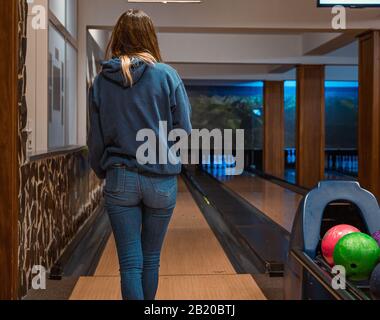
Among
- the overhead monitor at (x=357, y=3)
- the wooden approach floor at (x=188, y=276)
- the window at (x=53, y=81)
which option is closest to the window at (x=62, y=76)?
the window at (x=53, y=81)

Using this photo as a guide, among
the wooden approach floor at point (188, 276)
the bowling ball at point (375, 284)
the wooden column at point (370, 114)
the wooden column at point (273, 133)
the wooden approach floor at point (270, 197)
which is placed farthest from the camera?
the wooden column at point (273, 133)

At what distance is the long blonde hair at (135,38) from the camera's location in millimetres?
2146

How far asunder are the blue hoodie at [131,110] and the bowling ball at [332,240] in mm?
906

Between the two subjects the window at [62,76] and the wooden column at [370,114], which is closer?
the window at [62,76]

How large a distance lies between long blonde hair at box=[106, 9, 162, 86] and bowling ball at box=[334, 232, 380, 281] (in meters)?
1.09

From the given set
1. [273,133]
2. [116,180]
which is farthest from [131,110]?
[273,133]

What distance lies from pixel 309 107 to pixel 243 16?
4861mm

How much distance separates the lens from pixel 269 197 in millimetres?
9266

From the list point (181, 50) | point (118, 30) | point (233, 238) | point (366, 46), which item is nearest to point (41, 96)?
point (233, 238)

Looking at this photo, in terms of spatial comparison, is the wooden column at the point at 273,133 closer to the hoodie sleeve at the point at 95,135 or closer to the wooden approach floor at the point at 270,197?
the wooden approach floor at the point at 270,197

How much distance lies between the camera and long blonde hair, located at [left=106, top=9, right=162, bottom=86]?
84.5 inches

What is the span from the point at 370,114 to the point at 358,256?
526cm

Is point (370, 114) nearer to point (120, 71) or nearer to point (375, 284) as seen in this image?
point (375, 284)
